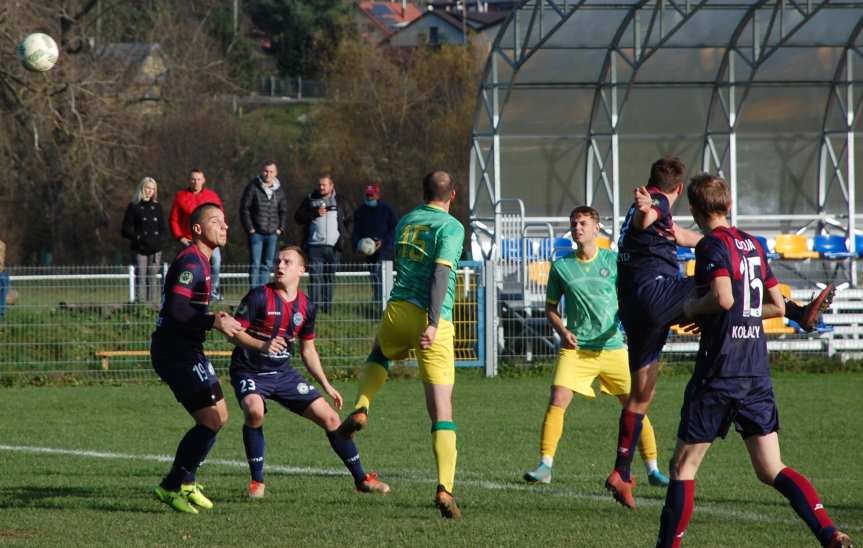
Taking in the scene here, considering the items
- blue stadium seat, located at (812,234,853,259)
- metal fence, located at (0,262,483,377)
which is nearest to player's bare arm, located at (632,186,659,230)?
metal fence, located at (0,262,483,377)

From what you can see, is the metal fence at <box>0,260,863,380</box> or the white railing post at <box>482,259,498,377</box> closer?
the metal fence at <box>0,260,863,380</box>

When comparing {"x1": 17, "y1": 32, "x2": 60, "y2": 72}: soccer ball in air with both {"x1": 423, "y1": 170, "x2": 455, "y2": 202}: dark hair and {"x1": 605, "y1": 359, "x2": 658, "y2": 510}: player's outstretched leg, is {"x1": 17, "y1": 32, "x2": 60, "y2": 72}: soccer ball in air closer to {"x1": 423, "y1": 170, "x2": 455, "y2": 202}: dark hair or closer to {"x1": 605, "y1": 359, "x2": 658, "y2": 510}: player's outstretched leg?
{"x1": 423, "y1": 170, "x2": 455, "y2": 202}: dark hair

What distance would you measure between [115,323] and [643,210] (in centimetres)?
1069

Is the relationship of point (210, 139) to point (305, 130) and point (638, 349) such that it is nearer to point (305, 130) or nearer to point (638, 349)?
point (305, 130)

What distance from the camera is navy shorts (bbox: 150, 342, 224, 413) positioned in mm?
8133

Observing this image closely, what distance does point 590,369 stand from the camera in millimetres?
9750

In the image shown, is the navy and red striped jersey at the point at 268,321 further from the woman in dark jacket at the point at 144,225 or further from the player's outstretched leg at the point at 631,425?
the woman in dark jacket at the point at 144,225

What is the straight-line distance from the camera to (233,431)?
42.5 ft

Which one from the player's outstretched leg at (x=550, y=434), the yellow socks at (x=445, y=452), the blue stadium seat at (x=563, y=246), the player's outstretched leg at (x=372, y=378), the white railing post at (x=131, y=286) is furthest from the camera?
the blue stadium seat at (x=563, y=246)

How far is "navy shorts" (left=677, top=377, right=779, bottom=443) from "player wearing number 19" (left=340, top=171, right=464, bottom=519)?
6.36ft

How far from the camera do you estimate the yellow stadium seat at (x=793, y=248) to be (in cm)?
2116

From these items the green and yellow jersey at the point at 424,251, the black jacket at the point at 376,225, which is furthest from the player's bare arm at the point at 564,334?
the black jacket at the point at 376,225

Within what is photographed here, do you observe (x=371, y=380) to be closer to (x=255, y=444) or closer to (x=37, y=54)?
(x=255, y=444)

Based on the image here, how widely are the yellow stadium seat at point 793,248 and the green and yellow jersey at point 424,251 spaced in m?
13.8
